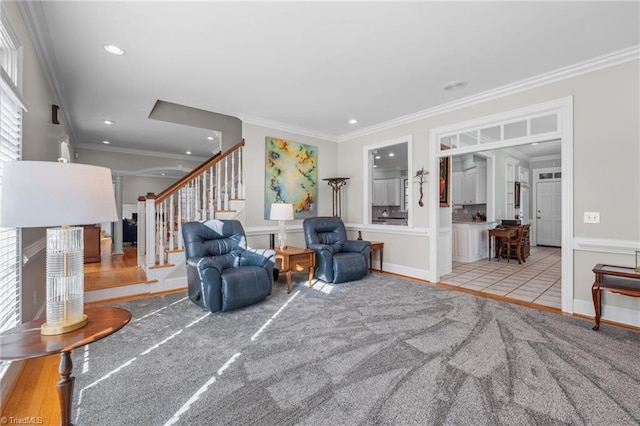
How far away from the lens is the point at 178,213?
13.8 ft

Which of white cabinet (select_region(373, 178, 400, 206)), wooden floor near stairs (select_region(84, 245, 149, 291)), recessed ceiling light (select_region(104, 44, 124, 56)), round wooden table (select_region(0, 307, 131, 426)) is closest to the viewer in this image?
round wooden table (select_region(0, 307, 131, 426))

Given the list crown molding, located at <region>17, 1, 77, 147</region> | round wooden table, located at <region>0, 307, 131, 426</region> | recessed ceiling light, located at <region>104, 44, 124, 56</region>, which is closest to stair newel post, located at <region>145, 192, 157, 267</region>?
crown molding, located at <region>17, 1, 77, 147</region>

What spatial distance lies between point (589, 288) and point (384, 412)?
2.90 m

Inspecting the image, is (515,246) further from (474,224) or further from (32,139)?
(32,139)

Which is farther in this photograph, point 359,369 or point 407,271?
point 407,271

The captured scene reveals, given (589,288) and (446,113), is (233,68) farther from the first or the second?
(589,288)

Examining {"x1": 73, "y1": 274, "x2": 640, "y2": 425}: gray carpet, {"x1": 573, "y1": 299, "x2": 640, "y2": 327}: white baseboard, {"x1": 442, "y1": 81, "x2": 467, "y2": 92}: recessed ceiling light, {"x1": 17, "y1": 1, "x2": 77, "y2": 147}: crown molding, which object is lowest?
{"x1": 73, "y1": 274, "x2": 640, "y2": 425}: gray carpet

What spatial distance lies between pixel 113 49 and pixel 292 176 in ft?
10.2

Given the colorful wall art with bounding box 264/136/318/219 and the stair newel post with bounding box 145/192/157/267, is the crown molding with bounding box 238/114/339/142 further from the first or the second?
the stair newel post with bounding box 145/192/157/267

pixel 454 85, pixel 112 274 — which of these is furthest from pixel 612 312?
pixel 112 274

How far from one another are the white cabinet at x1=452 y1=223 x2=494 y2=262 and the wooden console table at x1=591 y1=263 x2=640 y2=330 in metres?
3.43

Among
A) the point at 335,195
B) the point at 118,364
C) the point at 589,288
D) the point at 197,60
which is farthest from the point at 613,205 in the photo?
the point at 118,364

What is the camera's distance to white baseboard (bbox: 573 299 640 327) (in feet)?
9.18

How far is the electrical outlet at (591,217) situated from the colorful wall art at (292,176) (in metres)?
4.01
